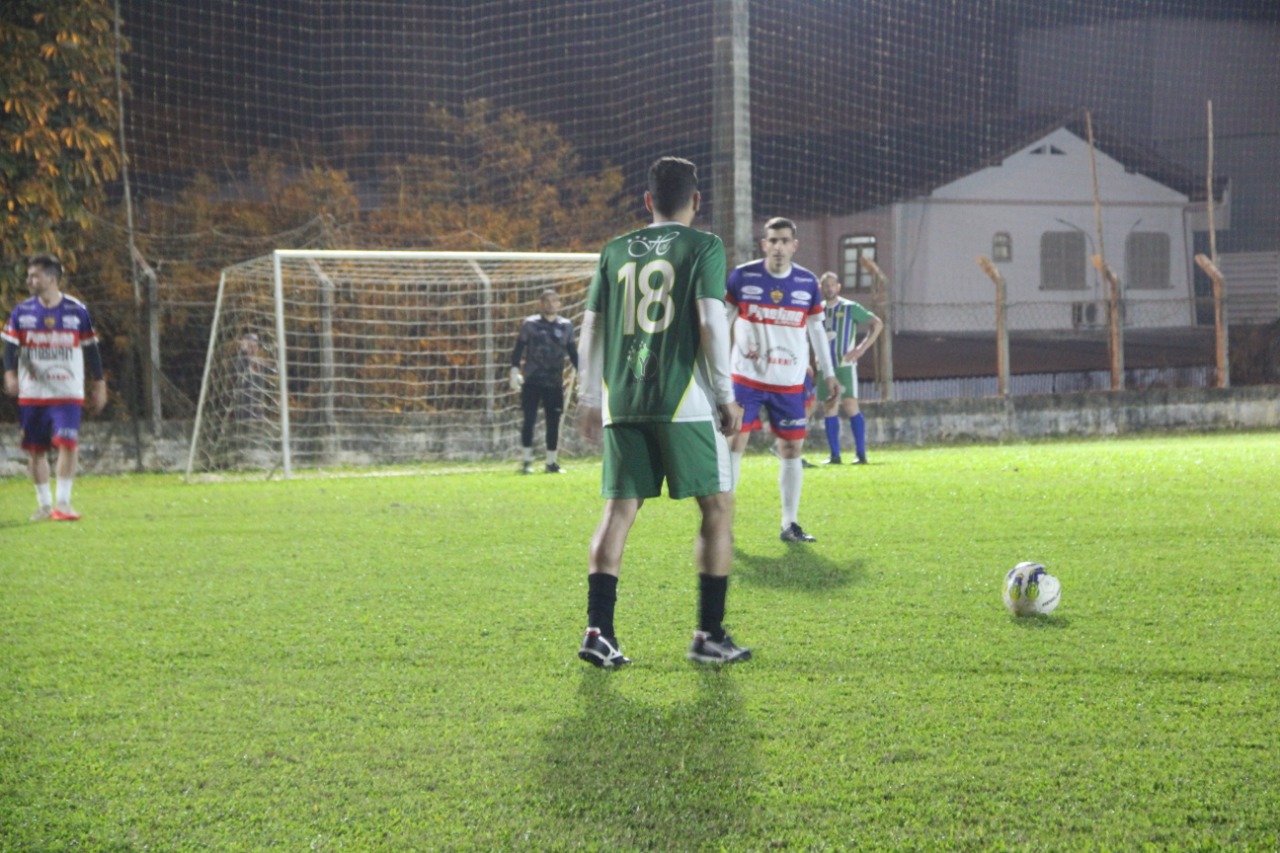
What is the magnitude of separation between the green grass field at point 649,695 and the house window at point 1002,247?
82.9ft

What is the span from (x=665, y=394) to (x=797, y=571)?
7.55 ft

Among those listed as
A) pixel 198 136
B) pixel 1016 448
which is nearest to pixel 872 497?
pixel 1016 448

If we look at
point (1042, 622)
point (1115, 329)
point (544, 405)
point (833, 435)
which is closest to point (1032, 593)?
point (1042, 622)

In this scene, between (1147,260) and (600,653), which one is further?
(1147,260)

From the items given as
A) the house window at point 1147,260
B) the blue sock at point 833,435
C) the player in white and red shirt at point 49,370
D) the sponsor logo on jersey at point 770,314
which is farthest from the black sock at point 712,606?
the house window at point 1147,260

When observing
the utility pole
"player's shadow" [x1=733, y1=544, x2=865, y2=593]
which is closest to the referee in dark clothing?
the utility pole

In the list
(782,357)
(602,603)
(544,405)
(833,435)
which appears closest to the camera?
(602,603)

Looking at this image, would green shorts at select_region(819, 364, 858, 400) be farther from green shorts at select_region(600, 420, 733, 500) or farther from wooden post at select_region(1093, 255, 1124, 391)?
green shorts at select_region(600, 420, 733, 500)

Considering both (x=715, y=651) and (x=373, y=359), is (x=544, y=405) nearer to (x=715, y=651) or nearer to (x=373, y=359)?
(x=373, y=359)

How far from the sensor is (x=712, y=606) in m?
4.65

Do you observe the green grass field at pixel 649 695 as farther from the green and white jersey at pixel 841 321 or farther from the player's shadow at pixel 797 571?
the green and white jersey at pixel 841 321

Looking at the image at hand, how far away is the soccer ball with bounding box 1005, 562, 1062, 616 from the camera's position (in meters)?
5.14

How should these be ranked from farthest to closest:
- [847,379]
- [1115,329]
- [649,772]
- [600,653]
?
1. [1115,329]
2. [847,379]
3. [600,653]
4. [649,772]

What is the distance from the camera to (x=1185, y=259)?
34188 millimetres
